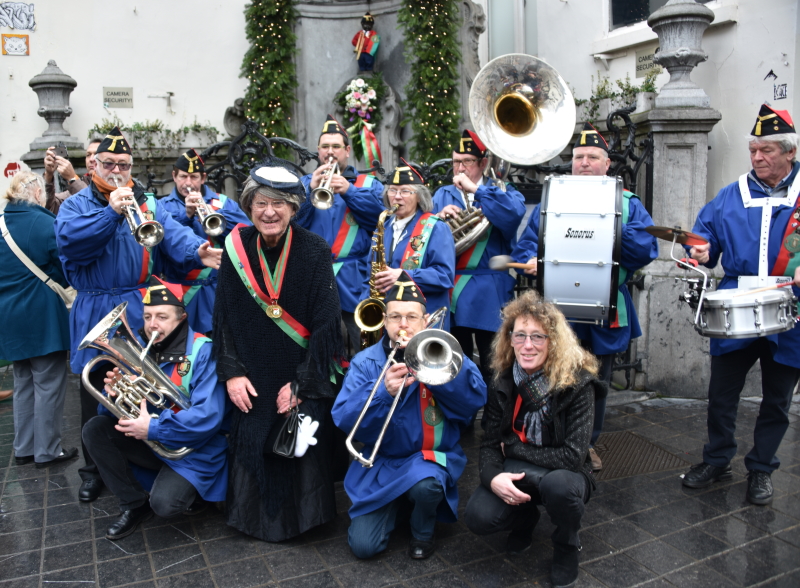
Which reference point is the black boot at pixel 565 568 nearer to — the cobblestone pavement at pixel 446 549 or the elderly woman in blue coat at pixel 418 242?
the cobblestone pavement at pixel 446 549

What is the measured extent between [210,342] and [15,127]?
702 cm

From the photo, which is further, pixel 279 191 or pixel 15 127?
pixel 15 127

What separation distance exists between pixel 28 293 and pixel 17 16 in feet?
19.9

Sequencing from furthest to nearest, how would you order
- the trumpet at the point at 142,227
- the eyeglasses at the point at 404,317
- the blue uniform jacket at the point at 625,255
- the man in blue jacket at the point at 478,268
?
the man in blue jacket at the point at 478,268 → the blue uniform jacket at the point at 625,255 → the trumpet at the point at 142,227 → the eyeglasses at the point at 404,317

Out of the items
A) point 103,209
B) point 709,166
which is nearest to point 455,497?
point 103,209

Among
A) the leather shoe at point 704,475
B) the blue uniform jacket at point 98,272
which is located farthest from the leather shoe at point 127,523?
the leather shoe at point 704,475

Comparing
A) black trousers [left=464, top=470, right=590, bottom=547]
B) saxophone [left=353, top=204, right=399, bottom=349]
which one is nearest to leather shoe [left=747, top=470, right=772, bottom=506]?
black trousers [left=464, top=470, right=590, bottom=547]

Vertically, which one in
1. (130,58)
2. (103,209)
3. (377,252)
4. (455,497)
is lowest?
(455,497)

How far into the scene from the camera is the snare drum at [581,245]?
4355 mm

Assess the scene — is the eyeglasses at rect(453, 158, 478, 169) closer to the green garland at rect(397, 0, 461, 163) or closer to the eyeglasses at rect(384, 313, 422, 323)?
the eyeglasses at rect(384, 313, 422, 323)

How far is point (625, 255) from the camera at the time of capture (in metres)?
4.64

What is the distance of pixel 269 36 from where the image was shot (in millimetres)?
9805

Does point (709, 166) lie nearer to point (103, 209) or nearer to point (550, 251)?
point (550, 251)

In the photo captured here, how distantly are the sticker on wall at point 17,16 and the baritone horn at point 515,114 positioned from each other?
7272mm
